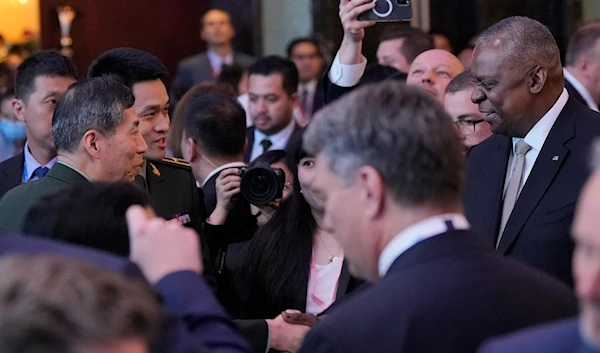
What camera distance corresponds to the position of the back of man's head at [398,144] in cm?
190

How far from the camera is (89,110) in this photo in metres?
3.21

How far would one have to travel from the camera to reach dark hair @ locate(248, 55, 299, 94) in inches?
237

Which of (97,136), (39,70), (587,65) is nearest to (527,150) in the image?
(97,136)

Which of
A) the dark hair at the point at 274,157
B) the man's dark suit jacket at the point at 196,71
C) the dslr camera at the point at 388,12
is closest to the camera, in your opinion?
the dslr camera at the point at 388,12

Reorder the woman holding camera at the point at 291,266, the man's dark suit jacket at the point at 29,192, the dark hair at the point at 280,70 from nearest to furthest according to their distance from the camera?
1. the man's dark suit jacket at the point at 29,192
2. the woman holding camera at the point at 291,266
3. the dark hair at the point at 280,70

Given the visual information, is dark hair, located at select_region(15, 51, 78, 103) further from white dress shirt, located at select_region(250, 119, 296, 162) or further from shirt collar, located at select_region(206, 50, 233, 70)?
shirt collar, located at select_region(206, 50, 233, 70)

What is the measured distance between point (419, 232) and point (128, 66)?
2.15 meters

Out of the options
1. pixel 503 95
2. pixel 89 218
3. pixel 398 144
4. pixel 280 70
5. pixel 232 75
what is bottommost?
pixel 232 75

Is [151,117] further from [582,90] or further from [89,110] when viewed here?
[582,90]

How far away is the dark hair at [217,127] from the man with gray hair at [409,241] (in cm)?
222

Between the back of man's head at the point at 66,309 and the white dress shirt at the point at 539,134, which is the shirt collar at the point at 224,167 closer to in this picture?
the white dress shirt at the point at 539,134

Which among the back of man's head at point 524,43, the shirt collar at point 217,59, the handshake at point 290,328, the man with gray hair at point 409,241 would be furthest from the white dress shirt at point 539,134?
the shirt collar at point 217,59

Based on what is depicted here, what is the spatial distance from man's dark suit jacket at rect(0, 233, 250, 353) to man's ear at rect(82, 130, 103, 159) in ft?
4.64

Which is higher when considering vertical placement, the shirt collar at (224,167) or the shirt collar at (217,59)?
the shirt collar at (224,167)
